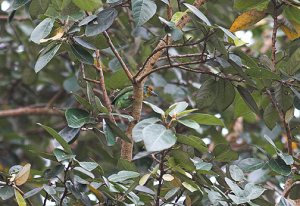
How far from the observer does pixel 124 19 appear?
1.94 metres

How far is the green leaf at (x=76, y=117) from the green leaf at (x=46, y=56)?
0.29 ft

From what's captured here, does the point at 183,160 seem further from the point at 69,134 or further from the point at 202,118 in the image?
the point at 69,134

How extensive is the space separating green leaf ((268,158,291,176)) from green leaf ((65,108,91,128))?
34 cm

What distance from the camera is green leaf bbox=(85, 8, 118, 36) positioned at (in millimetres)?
1119

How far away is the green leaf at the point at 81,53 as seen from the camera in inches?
45.2

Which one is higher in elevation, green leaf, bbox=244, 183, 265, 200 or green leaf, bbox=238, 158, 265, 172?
green leaf, bbox=244, 183, 265, 200

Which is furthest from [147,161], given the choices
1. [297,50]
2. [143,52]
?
[297,50]

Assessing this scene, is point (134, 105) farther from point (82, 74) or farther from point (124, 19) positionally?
point (124, 19)

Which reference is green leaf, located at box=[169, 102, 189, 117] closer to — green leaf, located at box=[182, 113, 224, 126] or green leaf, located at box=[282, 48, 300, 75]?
green leaf, located at box=[182, 113, 224, 126]

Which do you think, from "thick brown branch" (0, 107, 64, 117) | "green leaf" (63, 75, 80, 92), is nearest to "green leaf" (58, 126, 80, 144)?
"green leaf" (63, 75, 80, 92)

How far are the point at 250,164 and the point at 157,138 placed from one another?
1.28ft

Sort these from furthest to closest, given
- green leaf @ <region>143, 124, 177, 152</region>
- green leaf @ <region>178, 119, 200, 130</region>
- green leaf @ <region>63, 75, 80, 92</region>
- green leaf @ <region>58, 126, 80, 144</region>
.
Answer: green leaf @ <region>63, 75, 80, 92</region>
green leaf @ <region>58, 126, 80, 144</region>
green leaf @ <region>178, 119, 200, 130</region>
green leaf @ <region>143, 124, 177, 152</region>

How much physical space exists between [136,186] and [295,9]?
441 mm

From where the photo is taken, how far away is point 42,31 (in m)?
1.12
